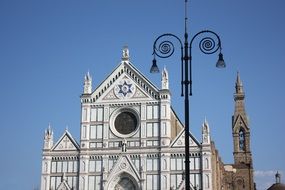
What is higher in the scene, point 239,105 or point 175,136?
point 239,105

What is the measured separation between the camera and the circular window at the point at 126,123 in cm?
5268

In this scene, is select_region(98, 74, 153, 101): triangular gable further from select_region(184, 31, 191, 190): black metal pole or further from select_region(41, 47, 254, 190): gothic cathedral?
select_region(184, 31, 191, 190): black metal pole

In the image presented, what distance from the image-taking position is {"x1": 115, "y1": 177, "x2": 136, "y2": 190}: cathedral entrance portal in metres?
51.3

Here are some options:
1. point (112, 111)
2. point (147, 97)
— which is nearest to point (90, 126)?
point (112, 111)

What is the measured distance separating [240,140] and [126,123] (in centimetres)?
3452

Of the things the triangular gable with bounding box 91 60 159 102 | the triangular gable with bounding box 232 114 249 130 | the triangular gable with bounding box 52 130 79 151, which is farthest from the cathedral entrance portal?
the triangular gable with bounding box 232 114 249 130

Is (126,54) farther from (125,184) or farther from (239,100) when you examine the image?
(239,100)

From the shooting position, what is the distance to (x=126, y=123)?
2083 inches

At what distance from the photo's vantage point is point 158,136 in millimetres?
51312

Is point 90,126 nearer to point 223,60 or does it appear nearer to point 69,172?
point 69,172

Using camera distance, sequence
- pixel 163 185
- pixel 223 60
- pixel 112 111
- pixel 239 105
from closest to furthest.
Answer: pixel 223 60 < pixel 163 185 < pixel 112 111 < pixel 239 105

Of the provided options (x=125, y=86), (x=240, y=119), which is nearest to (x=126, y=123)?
(x=125, y=86)

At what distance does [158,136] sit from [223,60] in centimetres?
3094

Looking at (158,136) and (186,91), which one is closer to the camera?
(186,91)
